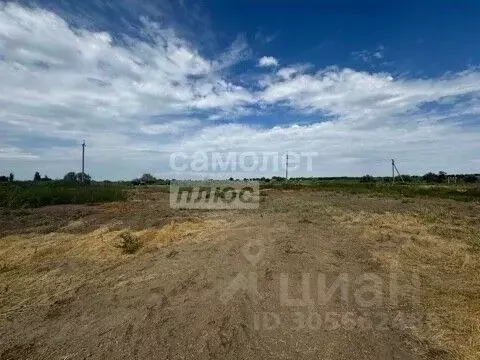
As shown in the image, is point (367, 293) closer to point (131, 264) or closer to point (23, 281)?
point (131, 264)

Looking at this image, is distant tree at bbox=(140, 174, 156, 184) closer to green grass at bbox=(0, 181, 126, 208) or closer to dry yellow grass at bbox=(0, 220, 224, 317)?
green grass at bbox=(0, 181, 126, 208)

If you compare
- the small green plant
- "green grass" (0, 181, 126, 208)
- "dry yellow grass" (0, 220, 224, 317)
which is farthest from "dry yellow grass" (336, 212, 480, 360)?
"green grass" (0, 181, 126, 208)

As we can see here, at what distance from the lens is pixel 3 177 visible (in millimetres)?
53094

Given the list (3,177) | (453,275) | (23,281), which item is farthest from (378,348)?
(3,177)

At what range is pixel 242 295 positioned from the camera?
5.96m

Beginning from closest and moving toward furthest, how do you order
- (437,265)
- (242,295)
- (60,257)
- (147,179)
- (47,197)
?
(242,295) → (437,265) → (60,257) → (47,197) → (147,179)

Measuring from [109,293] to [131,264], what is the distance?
1.45 meters

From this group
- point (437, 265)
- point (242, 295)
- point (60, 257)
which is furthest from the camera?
point (60, 257)

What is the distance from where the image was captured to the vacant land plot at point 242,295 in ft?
15.1

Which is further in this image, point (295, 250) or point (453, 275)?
point (295, 250)

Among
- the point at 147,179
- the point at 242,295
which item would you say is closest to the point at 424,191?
the point at 242,295

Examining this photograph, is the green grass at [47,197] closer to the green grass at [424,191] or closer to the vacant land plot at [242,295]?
the vacant land plot at [242,295]

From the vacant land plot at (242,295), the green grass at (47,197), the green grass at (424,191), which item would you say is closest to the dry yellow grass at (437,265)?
the vacant land plot at (242,295)

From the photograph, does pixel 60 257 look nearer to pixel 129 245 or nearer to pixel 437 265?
pixel 129 245
